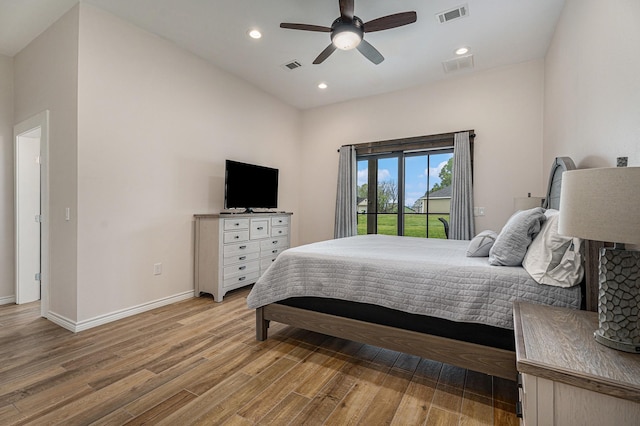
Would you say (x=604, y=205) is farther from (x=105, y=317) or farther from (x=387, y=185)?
(x=387, y=185)

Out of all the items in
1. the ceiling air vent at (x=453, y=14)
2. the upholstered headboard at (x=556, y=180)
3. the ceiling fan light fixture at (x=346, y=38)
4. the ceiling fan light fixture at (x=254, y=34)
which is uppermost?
the ceiling fan light fixture at (x=254, y=34)

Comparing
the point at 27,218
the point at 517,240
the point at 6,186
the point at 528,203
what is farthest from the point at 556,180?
the point at 6,186

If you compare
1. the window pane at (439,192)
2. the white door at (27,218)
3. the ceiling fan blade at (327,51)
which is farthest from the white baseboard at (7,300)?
the window pane at (439,192)

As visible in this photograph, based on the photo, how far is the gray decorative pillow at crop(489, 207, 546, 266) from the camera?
5.83ft

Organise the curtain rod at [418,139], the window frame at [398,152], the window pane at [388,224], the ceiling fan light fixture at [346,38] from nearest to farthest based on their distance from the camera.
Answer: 1. the ceiling fan light fixture at [346,38]
2. the curtain rod at [418,139]
3. the window frame at [398,152]
4. the window pane at [388,224]

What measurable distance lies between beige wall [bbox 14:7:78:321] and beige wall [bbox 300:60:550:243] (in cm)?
368

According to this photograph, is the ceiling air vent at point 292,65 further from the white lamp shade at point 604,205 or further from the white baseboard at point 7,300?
the white baseboard at point 7,300

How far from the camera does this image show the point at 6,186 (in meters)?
3.46

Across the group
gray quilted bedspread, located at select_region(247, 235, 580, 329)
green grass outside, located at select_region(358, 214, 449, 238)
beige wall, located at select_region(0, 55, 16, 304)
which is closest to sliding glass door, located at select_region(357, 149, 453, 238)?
green grass outside, located at select_region(358, 214, 449, 238)

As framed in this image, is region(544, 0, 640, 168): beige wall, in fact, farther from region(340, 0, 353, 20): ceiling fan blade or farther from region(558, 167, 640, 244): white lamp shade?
region(340, 0, 353, 20): ceiling fan blade

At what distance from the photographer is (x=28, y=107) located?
3297 millimetres

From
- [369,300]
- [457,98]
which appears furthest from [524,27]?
[369,300]

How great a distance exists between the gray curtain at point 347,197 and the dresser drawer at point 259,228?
1.33 m

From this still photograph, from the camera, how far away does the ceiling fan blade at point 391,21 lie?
2486mm
